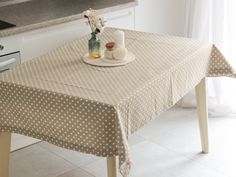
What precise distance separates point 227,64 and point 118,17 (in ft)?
3.05

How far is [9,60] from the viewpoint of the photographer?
2832 millimetres

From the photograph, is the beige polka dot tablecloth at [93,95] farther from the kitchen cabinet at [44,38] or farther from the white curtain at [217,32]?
the white curtain at [217,32]

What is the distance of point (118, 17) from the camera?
11.0 ft

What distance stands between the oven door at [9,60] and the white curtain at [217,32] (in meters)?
1.39

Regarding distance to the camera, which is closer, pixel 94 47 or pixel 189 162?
pixel 94 47

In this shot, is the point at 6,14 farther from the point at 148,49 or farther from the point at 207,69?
the point at 207,69

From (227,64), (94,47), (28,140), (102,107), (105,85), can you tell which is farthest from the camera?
(28,140)

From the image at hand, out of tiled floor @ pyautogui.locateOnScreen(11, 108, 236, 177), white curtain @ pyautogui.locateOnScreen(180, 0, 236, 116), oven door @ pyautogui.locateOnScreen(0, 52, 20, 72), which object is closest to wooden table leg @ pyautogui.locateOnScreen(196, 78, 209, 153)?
tiled floor @ pyautogui.locateOnScreen(11, 108, 236, 177)

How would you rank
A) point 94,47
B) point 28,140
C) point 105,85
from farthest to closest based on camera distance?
point 28,140 < point 94,47 < point 105,85

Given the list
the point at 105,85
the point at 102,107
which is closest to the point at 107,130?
the point at 102,107

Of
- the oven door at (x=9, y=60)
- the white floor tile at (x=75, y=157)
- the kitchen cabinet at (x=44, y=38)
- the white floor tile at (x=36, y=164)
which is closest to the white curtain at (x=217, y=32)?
the kitchen cabinet at (x=44, y=38)

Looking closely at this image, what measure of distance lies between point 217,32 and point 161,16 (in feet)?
1.52

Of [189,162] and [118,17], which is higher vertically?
[118,17]

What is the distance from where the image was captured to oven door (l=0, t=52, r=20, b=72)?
279 centimetres
